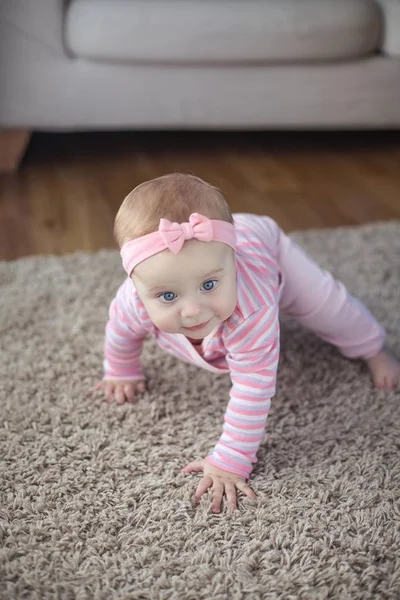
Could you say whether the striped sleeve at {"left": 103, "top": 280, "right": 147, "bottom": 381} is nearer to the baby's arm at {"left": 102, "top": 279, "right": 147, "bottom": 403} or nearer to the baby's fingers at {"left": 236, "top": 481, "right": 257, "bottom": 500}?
the baby's arm at {"left": 102, "top": 279, "right": 147, "bottom": 403}

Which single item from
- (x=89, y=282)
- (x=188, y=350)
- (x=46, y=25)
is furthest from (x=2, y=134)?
(x=188, y=350)

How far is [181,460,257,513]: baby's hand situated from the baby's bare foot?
0.31 metres

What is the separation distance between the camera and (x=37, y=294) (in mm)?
1324

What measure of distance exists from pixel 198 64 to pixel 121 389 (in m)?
1.10

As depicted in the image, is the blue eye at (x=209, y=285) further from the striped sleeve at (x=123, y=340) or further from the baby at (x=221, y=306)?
the striped sleeve at (x=123, y=340)

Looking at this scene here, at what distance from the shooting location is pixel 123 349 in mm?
1033

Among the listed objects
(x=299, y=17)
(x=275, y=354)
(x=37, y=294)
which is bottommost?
(x=37, y=294)

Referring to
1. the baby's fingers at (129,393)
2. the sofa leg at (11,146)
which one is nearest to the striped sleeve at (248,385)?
the baby's fingers at (129,393)

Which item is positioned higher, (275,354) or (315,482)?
(275,354)

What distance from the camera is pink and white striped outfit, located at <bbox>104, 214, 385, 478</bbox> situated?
873 mm

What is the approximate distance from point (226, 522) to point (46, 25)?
4.71ft

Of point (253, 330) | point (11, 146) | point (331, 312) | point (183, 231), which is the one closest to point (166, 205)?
point (183, 231)

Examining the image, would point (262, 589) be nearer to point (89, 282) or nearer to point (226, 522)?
point (226, 522)

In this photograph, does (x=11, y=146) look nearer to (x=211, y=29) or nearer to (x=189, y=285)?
(x=211, y=29)
